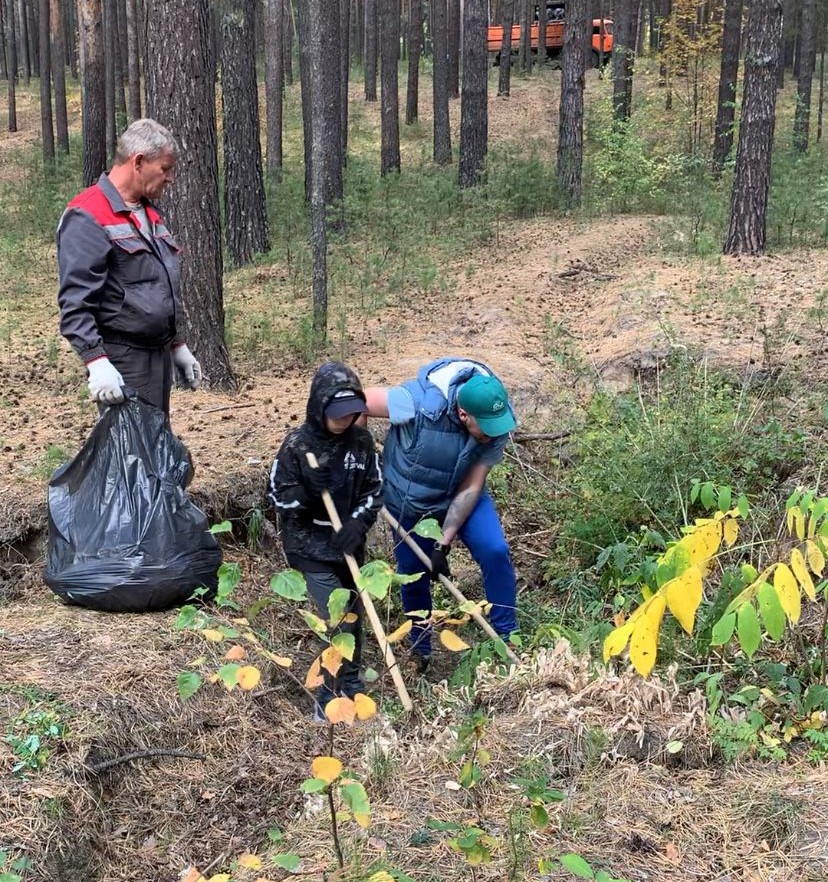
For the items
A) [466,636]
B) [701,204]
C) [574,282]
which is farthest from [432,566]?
[701,204]

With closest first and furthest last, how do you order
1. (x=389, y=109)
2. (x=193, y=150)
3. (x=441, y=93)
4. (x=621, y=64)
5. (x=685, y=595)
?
1. (x=685, y=595)
2. (x=193, y=150)
3. (x=389, y=109)
4. (x=621, y=64)
5. (x=441, y=93)

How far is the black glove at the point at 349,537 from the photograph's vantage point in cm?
354

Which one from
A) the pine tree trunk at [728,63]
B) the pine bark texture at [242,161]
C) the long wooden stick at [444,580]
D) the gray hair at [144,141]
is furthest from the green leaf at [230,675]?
the pine tree trunk at [728,63]

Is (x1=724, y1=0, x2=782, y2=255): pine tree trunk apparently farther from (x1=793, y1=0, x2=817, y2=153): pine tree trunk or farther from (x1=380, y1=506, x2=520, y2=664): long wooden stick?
(x1=793, y1=0, x2=817, y2=153): pine tree trunk

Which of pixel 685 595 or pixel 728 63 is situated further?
pixel 728 63

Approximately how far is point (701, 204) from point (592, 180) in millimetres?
3272

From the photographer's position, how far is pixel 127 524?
12.1ft

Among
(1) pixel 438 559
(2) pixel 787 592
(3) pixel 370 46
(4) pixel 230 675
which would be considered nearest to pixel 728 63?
(3) pixel 370 46

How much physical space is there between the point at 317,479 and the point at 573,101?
11.4 m

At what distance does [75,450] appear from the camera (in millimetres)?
5160

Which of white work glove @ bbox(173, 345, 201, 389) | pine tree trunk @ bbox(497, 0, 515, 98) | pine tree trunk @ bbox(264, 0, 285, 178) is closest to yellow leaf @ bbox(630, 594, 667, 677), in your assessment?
white work glove @ bbox(173, 345, 201, 389)

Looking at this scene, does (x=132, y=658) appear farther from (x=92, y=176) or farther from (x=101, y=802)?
(x=92, y=176)

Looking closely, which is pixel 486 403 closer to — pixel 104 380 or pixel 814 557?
pixel 104 380

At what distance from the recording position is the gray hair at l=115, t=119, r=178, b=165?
3.52 m
